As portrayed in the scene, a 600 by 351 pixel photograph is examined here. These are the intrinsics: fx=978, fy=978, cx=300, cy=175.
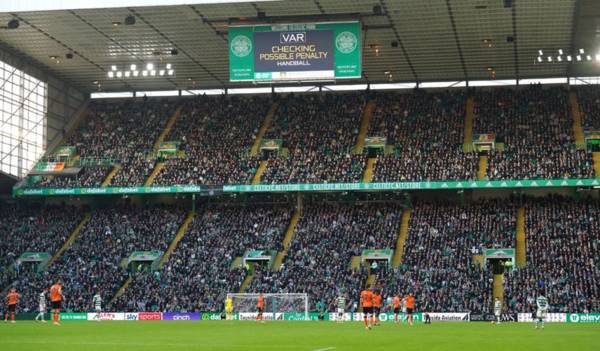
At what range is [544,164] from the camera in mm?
61781

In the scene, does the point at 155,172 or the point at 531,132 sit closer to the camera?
the point at 531,132

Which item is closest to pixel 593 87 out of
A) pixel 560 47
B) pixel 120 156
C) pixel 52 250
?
pixel 560 47

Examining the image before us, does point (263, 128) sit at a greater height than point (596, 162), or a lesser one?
greater

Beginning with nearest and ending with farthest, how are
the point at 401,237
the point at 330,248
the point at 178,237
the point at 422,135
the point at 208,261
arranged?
the point at 330,248
the point at 208,261
the point at 401,237
the point at 178,237
the point at 422,135

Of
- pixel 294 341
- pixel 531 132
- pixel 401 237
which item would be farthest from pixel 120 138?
pixel 294 341

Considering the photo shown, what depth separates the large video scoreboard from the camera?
49.0m

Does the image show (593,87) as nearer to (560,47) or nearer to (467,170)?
(560,47)

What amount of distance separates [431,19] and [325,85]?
61.0 feet

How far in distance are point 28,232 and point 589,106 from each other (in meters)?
39.7

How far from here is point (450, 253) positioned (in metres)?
57.8

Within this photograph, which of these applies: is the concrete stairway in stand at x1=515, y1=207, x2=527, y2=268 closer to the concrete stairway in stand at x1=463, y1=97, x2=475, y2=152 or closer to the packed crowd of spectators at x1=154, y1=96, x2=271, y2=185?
the concrete stairway in stand at x1=463, y1=97, x2=475, y2=152

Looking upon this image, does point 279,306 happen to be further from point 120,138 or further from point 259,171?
point 120,138

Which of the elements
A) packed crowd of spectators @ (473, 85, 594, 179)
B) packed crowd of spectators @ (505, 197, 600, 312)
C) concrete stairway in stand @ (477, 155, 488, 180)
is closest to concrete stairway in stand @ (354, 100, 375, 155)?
packed crowd of spectators @ (473, 85, 594, 179)

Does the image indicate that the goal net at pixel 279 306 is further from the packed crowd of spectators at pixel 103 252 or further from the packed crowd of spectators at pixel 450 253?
the packed crowd of spectators at pixel 103 252
